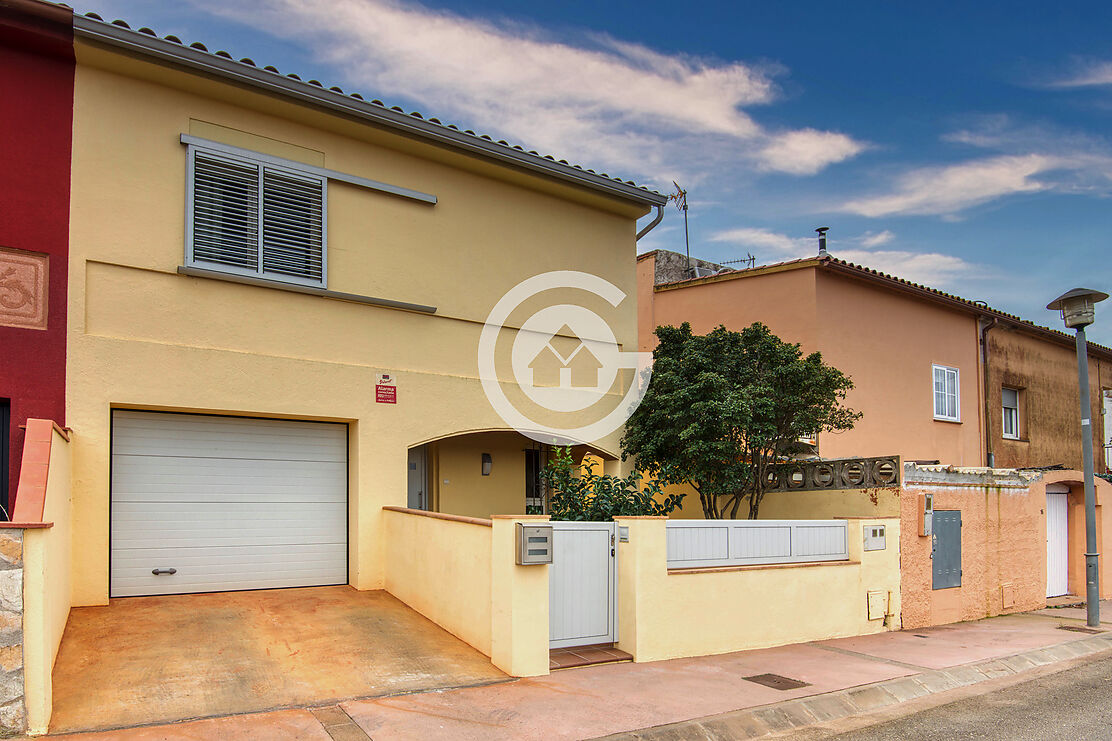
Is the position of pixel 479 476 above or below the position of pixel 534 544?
above

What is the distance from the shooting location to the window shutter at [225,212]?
31.2ft

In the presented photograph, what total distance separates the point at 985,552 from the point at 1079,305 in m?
4.18

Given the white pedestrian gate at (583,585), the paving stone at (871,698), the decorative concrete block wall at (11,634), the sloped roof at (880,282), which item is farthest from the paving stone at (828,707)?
the sloped roof at (880,282)

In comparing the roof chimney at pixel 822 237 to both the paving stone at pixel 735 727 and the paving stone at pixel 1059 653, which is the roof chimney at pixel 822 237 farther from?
the paving stone at pixel 735 727

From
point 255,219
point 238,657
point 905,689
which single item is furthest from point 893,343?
point 238,657

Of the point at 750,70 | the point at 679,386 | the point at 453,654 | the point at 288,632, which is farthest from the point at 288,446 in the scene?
the point at 750,70

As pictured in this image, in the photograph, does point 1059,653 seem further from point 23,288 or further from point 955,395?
point 23,288

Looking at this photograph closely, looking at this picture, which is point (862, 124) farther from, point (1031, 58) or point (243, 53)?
point (243, 53)

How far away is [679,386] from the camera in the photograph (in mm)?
11766

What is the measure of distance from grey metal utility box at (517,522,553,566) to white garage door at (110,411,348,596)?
12.4 ft

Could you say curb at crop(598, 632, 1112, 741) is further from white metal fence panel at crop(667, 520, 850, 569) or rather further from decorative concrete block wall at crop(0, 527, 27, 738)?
decorative concrete block wall at crop(0, 527, 27, 738)

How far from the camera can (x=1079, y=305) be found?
12023 millimetres

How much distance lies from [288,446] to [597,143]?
25.6 feet

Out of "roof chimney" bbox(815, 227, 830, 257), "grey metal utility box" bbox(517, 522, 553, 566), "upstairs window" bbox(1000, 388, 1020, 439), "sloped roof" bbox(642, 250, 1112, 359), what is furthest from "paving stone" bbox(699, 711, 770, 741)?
"upstairs window" bbox(1000, 388, 1020, 439)
